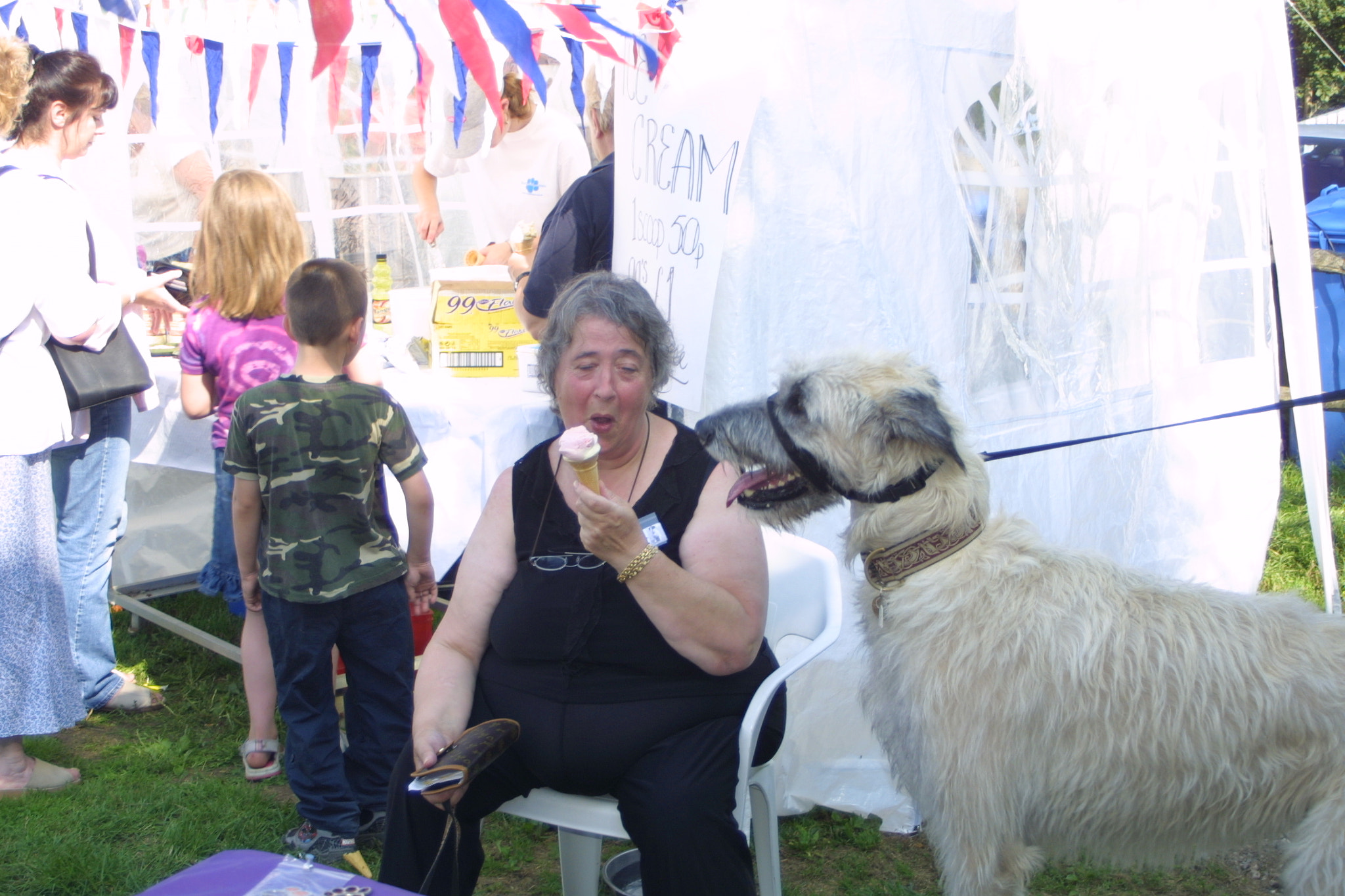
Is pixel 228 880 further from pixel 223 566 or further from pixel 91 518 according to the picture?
pixel 223 566

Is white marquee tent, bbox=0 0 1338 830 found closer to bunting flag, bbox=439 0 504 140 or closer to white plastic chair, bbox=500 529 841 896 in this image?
bunting flag, bbox=439 0 504 140

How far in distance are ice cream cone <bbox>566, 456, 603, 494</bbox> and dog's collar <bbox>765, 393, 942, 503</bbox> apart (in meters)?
0.37

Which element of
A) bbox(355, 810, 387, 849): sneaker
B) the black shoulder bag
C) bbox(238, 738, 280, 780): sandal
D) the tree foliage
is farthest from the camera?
the tree foliage

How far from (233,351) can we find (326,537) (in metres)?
1.03

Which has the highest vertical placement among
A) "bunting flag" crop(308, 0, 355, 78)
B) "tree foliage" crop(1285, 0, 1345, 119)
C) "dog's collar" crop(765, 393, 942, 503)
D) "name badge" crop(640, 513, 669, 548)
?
"tree foliage" crop(1285, 0, 1345, 119)

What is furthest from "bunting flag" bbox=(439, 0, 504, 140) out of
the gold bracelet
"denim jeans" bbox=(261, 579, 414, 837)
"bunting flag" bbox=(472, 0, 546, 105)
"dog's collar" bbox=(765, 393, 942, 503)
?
the gold bracelet

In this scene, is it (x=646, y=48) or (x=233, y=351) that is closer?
(x=646, y=48)

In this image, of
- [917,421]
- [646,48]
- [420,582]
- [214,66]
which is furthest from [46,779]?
[214,66]

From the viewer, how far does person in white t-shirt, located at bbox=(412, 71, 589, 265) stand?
5281 mm

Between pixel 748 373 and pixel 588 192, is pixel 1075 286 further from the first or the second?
pixel 588 192

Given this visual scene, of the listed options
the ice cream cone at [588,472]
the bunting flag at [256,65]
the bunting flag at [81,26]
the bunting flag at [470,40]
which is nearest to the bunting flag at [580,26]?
the bunting flag at [470,40]

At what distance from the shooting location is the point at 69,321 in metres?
3.10

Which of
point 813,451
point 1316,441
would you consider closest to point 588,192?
point 813,451

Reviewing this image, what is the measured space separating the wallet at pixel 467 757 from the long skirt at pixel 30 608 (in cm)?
188
